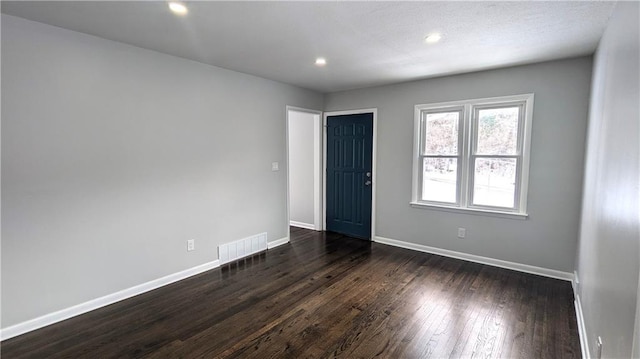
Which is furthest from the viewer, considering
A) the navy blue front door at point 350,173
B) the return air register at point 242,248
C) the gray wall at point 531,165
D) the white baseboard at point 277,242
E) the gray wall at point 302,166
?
the gray wall at point 302,166

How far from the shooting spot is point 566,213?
3.44m

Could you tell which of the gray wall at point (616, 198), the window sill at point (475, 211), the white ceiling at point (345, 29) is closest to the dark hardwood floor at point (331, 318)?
the gray wall at point (616, 198)

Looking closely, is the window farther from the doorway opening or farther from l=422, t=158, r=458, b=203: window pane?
the doorway opening

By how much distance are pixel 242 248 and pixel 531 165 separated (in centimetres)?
373

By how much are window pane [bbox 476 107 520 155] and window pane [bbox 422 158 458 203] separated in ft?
1.39

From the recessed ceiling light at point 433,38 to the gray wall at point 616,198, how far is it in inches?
44.6

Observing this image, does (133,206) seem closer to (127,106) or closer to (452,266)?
(127,106)

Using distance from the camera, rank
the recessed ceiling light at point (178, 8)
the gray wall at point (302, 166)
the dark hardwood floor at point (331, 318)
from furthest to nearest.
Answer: the gray wall at point (302, 166) → the dark hardwood floor at point (331, 318) → the recessed ceiling light at point (178, 8)

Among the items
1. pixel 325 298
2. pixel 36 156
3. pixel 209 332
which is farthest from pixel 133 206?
pixel 325 298

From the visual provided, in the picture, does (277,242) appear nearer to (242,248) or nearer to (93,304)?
(242,248)

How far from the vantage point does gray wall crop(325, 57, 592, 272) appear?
3355 millimetres

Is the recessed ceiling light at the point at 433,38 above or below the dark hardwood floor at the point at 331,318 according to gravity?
above

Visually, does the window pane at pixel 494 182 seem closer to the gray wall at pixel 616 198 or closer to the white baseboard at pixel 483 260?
the white baseboard at pixel 483 260

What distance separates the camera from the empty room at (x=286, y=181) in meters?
2.21
